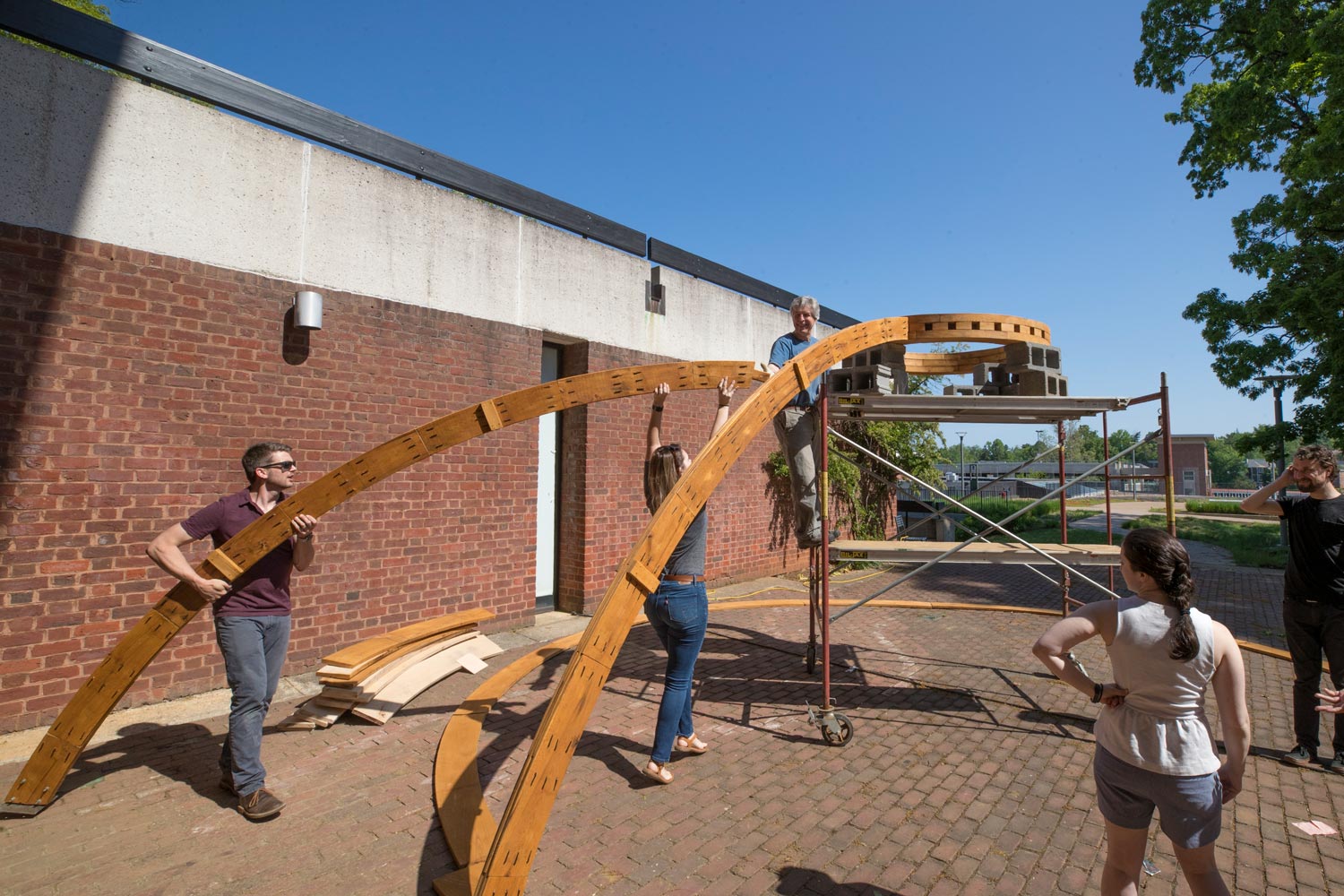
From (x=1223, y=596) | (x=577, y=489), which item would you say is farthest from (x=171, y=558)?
(x=1223, y=596)

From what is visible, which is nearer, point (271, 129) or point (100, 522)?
point (100, 522)

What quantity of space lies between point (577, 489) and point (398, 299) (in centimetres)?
323

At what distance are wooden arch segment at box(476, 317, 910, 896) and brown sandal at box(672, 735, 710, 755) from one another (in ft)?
6.19

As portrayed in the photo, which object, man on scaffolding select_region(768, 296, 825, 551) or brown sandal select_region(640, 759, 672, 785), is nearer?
brown sandal select_region(640, 759, 672, 785)

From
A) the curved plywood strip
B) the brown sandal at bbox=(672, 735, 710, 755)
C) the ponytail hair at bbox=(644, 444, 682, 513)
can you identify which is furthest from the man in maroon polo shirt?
the brown sandal at bbox=(672, 735, 710, 755)

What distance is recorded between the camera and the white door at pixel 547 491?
862 cm

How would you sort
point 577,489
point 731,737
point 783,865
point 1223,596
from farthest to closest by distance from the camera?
point 1223,596
point 577,489
point 731,737
point 783,865

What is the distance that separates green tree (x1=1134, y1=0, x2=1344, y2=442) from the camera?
11.9 meters

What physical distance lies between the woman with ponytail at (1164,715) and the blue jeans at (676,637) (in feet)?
6.45

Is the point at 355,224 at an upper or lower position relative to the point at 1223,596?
upper

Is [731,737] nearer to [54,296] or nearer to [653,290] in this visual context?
[54,296]

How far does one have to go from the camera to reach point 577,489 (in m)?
8.66

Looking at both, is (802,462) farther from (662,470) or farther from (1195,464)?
(1195,464)

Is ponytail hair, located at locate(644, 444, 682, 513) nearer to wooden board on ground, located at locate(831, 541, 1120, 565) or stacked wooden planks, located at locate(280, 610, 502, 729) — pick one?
wooden board on ground, located at locate(831, 541, 1120, 565)
